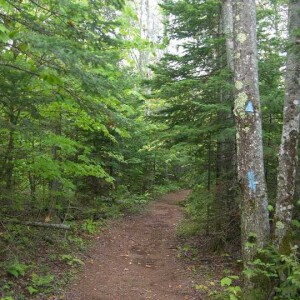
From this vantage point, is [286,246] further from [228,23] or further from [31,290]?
[228,23]

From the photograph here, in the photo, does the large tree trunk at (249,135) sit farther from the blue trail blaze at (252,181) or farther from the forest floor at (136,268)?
the forest floor at (136,268)

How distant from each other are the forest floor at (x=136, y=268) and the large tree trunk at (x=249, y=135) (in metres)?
1.84

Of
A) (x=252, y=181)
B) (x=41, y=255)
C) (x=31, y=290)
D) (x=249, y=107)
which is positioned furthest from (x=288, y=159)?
(x=41, y=255)

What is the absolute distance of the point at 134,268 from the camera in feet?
27.9

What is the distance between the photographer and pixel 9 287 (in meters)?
5.96

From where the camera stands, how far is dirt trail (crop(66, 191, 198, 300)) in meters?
6.65

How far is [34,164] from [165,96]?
13.9 ft

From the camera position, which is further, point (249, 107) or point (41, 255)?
point (41, 255)

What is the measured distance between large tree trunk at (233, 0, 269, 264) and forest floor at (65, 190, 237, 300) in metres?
1.84

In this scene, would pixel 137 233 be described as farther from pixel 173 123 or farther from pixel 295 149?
pixel 295 149

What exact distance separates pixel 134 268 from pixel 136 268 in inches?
2.1

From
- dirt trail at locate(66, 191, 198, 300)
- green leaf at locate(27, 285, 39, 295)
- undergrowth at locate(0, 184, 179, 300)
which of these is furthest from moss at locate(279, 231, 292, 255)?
green leaf at locate(27, 285, 39, 295)

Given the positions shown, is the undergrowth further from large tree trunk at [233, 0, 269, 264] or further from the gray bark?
the gray bark

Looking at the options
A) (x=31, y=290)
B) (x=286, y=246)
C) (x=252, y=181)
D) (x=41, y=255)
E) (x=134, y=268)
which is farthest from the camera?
(x=134, y=268)
